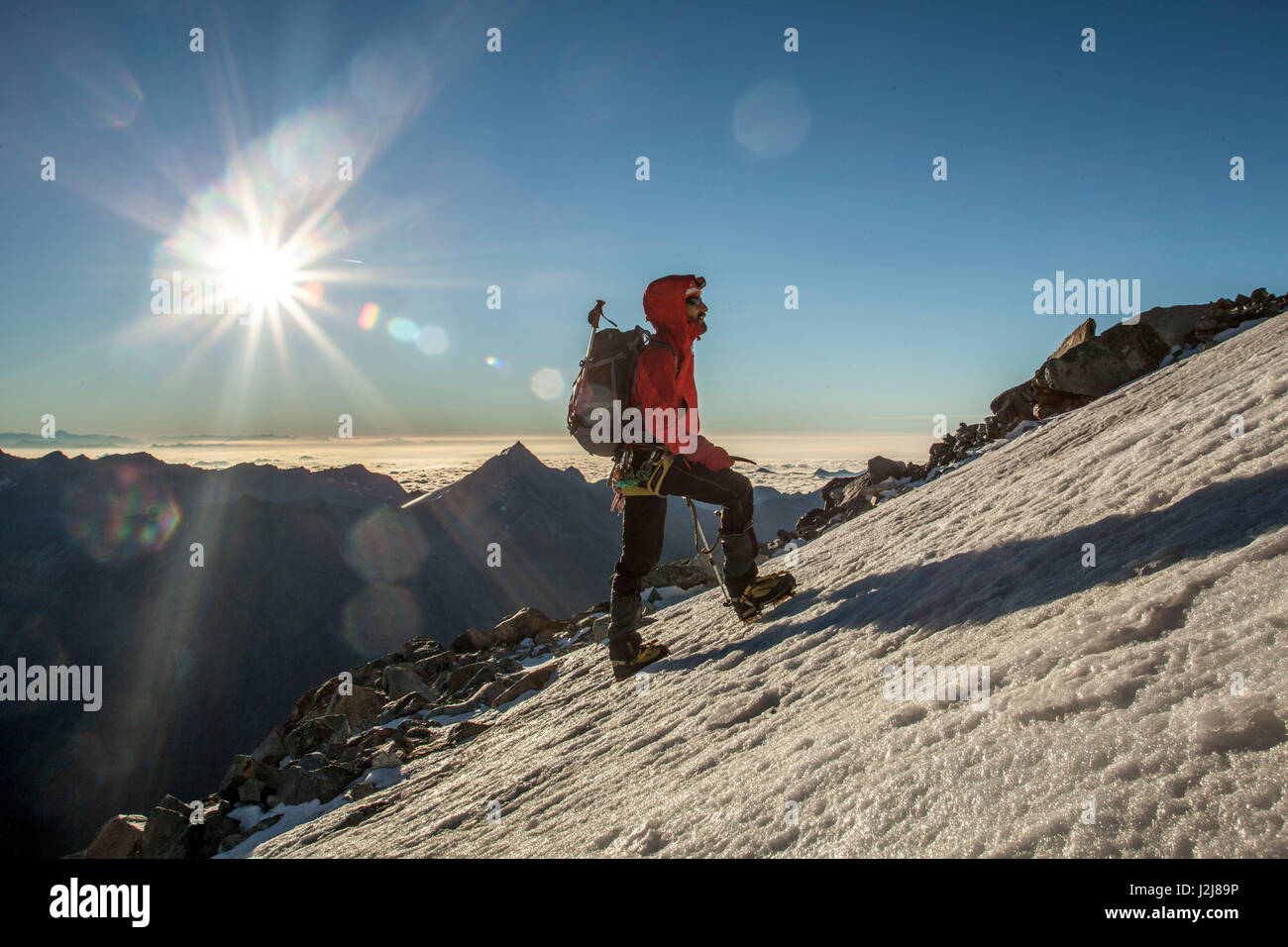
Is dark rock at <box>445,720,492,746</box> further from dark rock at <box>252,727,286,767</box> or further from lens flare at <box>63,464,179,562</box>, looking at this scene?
lens flare at <box>63,464,179,562</box>

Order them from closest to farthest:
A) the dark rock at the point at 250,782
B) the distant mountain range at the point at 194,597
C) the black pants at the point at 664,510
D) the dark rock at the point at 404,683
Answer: the black pants at the point at 664,510, the dark rock at the point at 250,782, the dark rock at the point at 404,683, the distant mountain range at the point at 194,597

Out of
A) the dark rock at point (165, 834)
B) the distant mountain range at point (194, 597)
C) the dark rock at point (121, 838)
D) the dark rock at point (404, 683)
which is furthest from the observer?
the distant mountain range at point (194, 597)

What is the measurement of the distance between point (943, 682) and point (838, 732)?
1.90 ft

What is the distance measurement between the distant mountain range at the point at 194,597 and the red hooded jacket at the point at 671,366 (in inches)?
2816

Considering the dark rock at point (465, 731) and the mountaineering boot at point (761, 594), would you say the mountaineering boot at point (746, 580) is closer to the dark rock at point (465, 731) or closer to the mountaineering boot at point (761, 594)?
the mountaineering boot at point (761, 594)

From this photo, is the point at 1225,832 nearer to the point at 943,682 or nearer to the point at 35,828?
the point at 943,682

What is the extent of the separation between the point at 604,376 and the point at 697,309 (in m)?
1.15

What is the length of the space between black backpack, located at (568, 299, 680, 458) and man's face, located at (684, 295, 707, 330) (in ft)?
1.58

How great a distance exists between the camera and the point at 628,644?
7.08 meters

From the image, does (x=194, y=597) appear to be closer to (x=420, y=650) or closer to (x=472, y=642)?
(x=420, y=650)

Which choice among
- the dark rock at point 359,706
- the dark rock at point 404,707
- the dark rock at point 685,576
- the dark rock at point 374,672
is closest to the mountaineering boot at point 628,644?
the dark rock at point 685,576

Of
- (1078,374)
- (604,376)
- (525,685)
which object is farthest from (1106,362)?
(525,685)

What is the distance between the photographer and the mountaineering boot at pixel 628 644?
6.93 metres
